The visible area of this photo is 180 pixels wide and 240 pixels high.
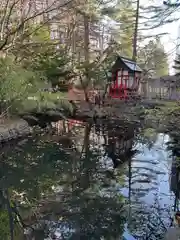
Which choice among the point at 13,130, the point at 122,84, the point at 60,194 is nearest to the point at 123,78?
the point at 122,84

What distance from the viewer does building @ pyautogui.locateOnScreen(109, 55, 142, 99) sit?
15359 millimetres

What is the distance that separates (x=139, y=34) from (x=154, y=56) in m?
2.00

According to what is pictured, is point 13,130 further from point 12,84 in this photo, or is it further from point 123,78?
point 123,78

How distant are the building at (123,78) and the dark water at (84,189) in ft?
22.9

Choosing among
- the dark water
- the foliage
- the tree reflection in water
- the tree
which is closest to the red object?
the tree

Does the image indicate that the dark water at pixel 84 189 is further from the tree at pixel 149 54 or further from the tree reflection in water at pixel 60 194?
the tree at pixel 149 54

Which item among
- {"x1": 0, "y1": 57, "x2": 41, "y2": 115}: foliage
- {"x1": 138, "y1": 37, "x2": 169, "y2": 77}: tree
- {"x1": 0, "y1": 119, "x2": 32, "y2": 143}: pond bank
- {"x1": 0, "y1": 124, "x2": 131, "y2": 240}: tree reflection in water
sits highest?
{"x1": 138, "y1": 37, "x2": 169, "y2": 77}: tree

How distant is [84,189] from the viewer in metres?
4.94

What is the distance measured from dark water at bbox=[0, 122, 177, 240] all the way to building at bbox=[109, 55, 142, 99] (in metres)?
6.97

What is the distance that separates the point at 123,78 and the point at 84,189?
11.4 m

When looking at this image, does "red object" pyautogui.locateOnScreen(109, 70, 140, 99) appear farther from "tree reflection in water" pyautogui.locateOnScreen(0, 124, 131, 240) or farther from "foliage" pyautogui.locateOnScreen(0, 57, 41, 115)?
"tree reflection in water" pyautogui.locateOnScreen(0, 124, 131, 240)

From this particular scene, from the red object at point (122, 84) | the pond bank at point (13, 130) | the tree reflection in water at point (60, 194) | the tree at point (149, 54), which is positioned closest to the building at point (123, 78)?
the red object at point (122, 84)

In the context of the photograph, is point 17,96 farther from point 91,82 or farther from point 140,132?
point 91,82

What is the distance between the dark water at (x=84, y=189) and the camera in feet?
12.0
